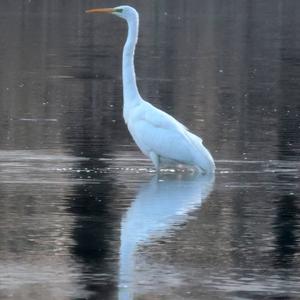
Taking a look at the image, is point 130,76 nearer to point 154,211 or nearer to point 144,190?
point 144,190

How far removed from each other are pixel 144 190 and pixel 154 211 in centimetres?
119

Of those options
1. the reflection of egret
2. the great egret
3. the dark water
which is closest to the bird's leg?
the great egret

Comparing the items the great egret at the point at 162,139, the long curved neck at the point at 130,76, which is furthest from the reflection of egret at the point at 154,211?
the long curved neck at the point at 130,76

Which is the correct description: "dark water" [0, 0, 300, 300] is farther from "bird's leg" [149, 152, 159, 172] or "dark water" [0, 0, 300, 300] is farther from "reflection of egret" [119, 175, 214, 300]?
"bird's leg" [149, 152, 159, 172]

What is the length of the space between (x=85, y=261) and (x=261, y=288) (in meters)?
1.26

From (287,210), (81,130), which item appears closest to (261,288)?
(287,210)

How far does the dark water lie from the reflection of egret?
0.04 feet

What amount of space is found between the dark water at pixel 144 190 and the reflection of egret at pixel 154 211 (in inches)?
0.5

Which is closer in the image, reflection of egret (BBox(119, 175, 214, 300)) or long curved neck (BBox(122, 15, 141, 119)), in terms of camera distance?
reflection of egret (BBox(119, 175, 214, 300))

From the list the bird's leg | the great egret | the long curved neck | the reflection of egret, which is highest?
the long curved neck

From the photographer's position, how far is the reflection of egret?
28.2ft

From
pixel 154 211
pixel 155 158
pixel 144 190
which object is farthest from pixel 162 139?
pixel 154 211

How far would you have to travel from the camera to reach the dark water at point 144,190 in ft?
27.2

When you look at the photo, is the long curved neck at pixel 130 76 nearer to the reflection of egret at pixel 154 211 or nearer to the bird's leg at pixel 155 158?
the bird's leg at pixel 155 158
